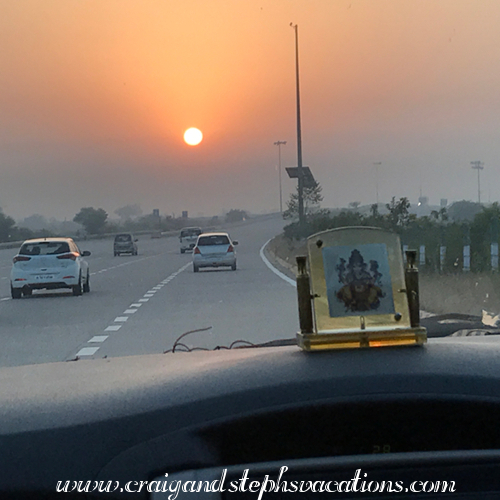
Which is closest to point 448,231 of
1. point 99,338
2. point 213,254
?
point 213,254

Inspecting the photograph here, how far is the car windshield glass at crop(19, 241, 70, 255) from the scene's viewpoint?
25781 mm

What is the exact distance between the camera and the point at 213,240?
1507 inches

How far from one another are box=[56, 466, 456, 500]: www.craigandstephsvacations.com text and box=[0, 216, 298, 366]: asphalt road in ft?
28.2

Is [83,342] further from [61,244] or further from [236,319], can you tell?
[61,244]

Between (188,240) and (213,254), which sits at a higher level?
(213,254)

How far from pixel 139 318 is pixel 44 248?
32.0ft

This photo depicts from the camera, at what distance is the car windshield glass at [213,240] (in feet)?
125

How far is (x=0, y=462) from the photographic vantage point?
1778mm

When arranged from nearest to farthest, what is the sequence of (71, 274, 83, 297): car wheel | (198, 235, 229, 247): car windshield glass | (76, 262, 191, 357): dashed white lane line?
(76, 262, 191, 357): dashed white lane line, (71, 274, 83, 297): car wheel, (198, 235, 229, 247): car windshield glass

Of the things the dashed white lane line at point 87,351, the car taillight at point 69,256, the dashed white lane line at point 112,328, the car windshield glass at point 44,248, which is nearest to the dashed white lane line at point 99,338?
the dashed white lane line at point 112,328

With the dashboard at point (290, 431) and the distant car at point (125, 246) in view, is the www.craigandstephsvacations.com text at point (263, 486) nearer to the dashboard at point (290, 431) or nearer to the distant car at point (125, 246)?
the dashboard at point (290, 431)

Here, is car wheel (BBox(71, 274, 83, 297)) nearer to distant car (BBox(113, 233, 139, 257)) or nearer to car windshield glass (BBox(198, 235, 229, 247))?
car windshield glass (BBox(198, 235, 229, 247))

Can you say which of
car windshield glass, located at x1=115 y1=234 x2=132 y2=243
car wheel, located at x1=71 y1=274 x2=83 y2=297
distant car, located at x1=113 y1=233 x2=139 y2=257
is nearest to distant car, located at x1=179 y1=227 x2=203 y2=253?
distant car, located at x1=113 y1=233 x2=139 y2=257

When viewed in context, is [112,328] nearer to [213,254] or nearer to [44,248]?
[44,248]
